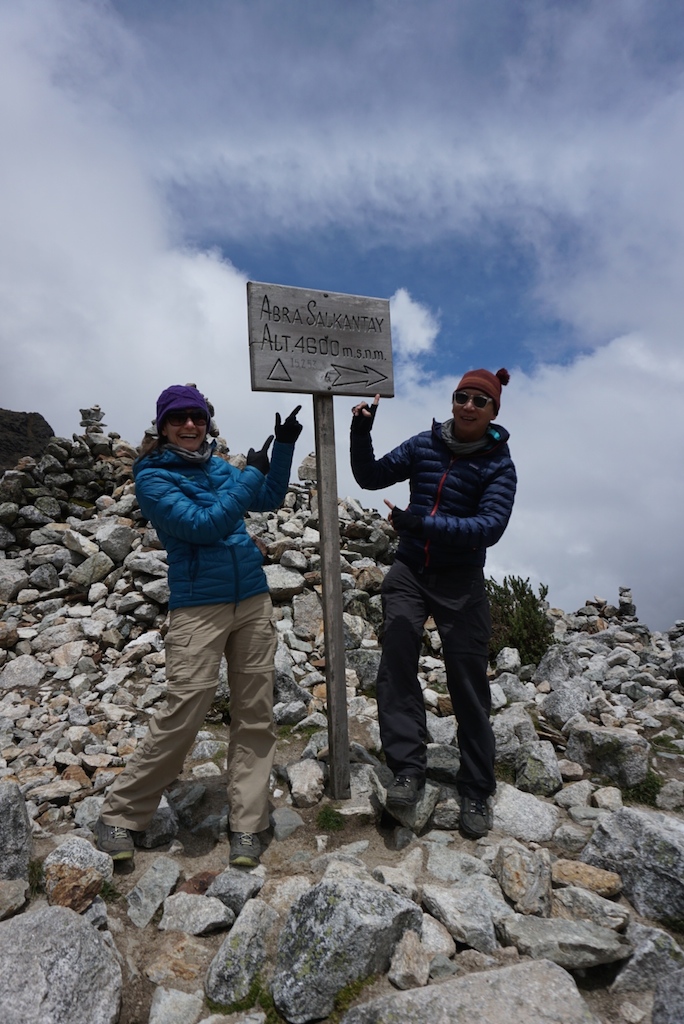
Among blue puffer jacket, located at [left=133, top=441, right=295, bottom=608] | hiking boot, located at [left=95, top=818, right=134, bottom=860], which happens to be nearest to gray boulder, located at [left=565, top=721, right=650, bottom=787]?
blue puffer jacket, located at [left=133, top=441, right=295, bottom=608]

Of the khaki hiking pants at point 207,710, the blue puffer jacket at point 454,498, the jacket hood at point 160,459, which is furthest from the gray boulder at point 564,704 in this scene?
the jacket hood at point 160,459

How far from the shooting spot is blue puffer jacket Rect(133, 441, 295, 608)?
409cm

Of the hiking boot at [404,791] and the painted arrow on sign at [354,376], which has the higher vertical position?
the painted arrow on sign at [354,376]

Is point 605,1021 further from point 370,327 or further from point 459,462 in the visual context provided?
point 370,327

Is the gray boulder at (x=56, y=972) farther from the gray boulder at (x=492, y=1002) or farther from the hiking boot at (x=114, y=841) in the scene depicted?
the gray boulder at (x=492, y=1002)

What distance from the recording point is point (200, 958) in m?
3.27

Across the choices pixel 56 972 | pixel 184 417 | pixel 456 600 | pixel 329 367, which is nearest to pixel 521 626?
pixel 456 600

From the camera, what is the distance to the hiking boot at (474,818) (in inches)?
170

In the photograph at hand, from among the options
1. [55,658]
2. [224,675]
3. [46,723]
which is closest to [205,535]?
[224,675]

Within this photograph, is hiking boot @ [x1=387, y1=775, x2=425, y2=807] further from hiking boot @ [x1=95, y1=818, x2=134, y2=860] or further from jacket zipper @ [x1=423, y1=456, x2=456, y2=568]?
hiking boot @ [x1=95, y1=818, x2=134, y2=860]

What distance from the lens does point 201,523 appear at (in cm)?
405

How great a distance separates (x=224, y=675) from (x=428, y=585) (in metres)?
2.92

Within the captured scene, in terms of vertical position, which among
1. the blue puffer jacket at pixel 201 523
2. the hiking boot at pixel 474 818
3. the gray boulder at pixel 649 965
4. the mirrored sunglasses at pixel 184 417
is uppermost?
the mirrored sunglasses at pixel 184 417

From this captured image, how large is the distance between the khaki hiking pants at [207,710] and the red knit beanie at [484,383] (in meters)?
2.09
